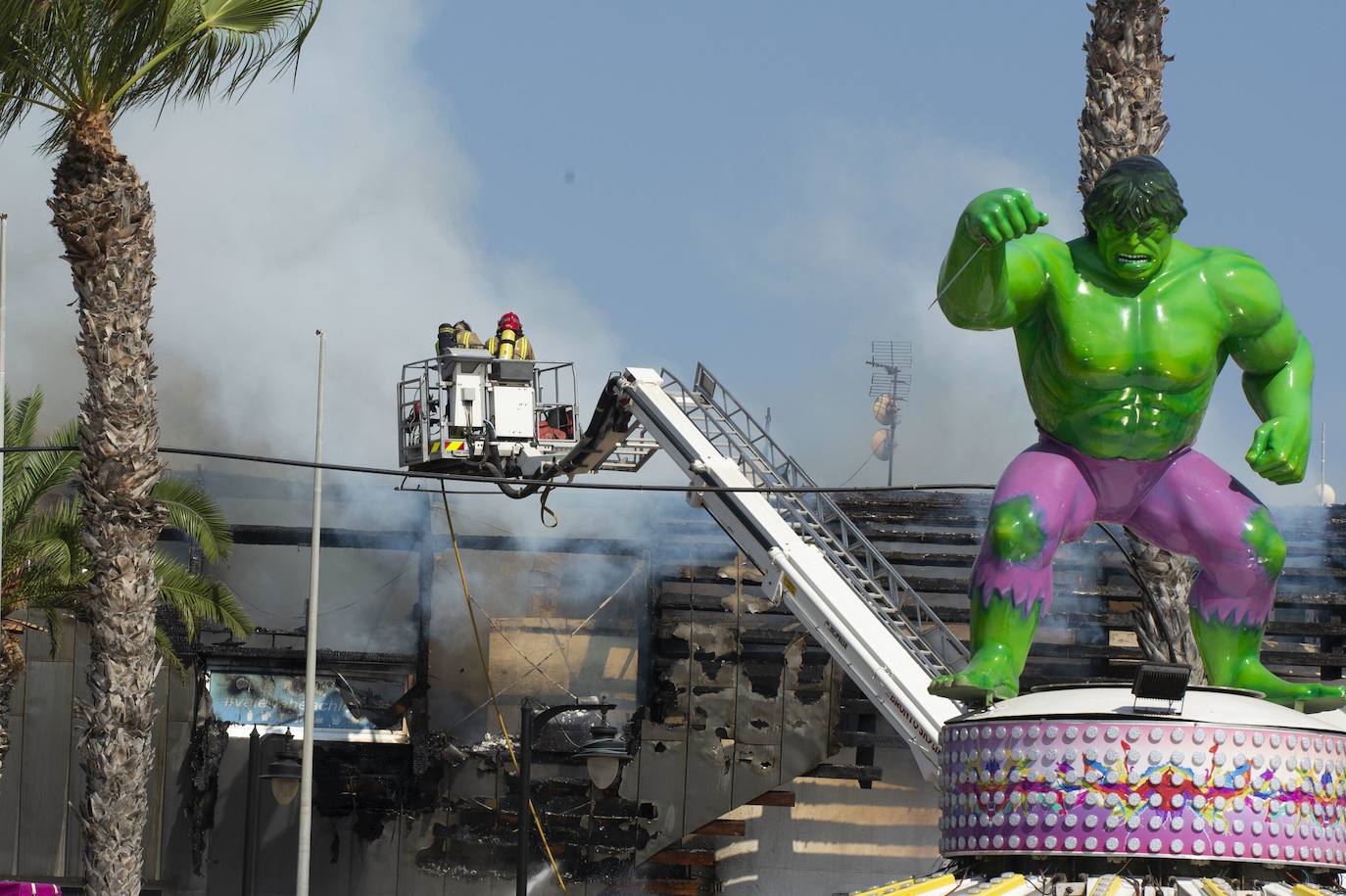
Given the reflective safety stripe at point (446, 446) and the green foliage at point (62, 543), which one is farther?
the reflective safety stripe at point (446, 446)

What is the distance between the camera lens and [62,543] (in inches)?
712

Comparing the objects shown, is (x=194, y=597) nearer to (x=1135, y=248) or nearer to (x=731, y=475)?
(x=731, y=475)

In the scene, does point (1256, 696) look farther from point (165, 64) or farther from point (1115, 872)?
point (165, 64)

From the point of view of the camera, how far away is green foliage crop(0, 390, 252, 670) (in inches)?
702

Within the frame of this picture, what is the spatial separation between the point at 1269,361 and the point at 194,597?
1448cm

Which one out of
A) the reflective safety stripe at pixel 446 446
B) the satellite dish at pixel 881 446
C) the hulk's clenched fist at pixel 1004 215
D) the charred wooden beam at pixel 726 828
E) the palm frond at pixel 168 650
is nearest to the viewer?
the hulk's clenched fist at pixel 1004 215

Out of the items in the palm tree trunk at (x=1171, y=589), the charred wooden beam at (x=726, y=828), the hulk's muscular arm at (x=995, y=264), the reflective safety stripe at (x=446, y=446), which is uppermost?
the reflective safety stripe at (x=446, y=446)

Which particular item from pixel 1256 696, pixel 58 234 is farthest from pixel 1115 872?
pixel 58 234

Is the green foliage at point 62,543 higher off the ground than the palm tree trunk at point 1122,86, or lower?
lower

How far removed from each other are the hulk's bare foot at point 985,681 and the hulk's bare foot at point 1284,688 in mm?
869

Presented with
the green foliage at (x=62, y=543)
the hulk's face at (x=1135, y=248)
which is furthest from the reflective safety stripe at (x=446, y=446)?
the hulk's face at (x=1135, y=248)

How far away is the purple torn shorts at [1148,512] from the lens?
7.04 meters

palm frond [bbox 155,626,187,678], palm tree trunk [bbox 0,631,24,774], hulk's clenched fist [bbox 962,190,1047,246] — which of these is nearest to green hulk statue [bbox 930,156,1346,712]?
hulk's clenched fist [bbox 962,190,1047,246]

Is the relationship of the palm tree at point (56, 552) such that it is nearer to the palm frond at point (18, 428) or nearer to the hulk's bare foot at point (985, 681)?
the palm frond at point (18, 428)
